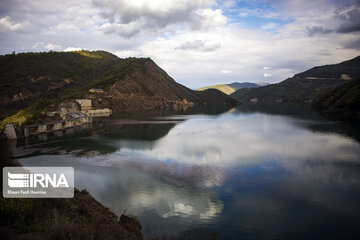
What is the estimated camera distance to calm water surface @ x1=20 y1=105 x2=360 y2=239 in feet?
49.3

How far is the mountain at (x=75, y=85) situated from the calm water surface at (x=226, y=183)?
59584 millimetres

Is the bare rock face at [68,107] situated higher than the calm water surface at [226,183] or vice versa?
the bare rock face at [68,107]

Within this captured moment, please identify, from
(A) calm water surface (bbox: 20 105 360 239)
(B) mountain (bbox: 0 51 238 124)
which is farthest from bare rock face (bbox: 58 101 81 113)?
(A) calm water surface (bbox: 20 105 360 239)

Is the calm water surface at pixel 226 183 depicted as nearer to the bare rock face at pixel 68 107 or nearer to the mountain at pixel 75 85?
the bare rock face at pixel 68 107

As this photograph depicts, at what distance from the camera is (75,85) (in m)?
136

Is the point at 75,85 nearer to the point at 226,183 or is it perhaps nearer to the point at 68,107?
the point at 68,107

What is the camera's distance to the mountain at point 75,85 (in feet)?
337

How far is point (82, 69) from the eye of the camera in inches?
6299

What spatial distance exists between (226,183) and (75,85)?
133 m

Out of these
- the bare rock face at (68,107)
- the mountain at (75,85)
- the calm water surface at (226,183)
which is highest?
the mountain at (75,85)

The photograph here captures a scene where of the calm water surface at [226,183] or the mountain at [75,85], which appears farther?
the mountain at [75,85]

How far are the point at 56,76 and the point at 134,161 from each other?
121999 millimetres

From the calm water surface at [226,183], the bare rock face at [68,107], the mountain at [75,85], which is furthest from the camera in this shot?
the mountain at [75,85]

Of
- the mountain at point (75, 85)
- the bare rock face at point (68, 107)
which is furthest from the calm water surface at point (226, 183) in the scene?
the mountain at point (75, 85)
